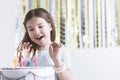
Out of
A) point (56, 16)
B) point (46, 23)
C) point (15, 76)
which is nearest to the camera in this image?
point (15, 76)

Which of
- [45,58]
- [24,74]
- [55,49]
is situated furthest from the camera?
[45,58]

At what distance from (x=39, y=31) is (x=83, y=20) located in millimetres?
334

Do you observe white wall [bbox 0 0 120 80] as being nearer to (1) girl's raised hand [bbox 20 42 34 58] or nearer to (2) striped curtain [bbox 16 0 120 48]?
(2) striped curtain [bbox 16 0 120 48]

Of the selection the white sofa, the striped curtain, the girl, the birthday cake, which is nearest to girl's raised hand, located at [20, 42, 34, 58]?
the girl

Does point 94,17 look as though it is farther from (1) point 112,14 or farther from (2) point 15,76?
(2) point 15,76

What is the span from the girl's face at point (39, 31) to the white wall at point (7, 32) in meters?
0.23

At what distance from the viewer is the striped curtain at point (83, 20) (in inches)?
48.3

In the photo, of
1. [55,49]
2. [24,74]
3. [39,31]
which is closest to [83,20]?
[39,31]

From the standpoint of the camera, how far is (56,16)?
122 centimetres

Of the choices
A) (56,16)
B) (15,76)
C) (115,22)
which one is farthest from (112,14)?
(15,76)

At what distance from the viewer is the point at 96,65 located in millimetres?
1224

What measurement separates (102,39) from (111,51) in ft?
A: 0.26

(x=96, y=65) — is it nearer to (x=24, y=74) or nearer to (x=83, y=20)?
(x=83, y=20)

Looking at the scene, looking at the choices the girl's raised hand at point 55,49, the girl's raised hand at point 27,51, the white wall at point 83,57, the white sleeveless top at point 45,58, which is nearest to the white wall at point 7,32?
the white wall at point 83,57
